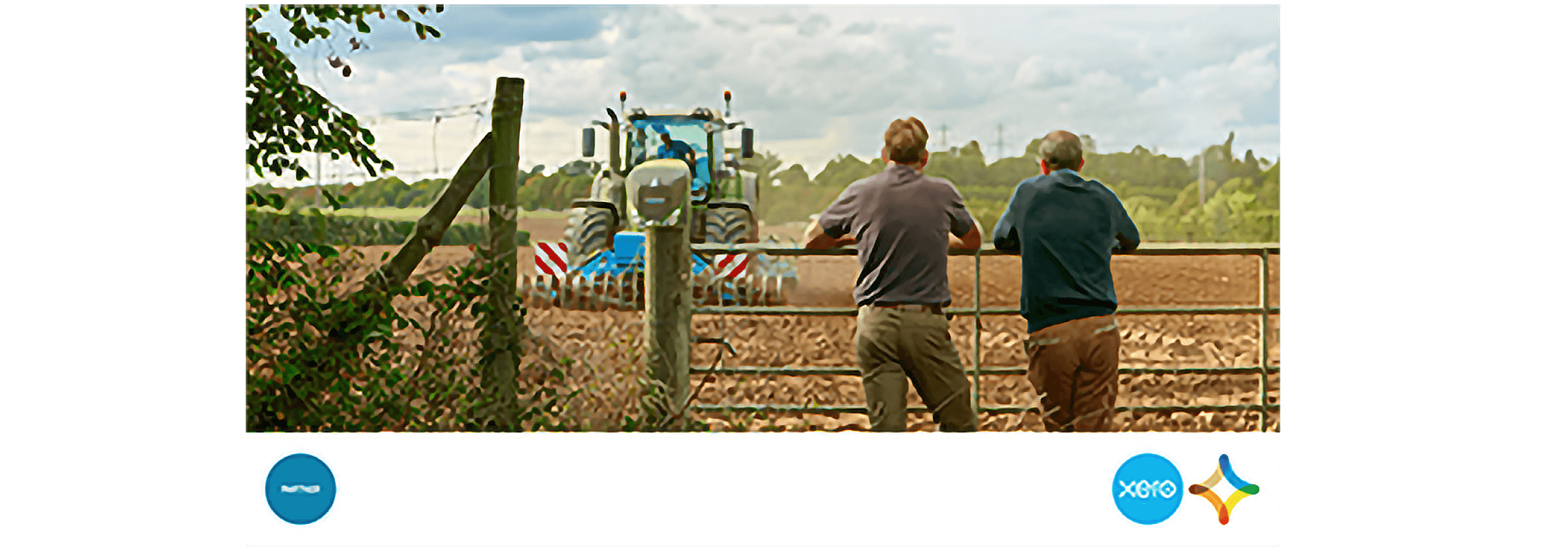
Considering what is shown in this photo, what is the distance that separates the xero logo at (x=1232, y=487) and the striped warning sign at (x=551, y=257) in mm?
7112

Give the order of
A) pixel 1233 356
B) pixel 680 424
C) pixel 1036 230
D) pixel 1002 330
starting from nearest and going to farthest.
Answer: pixel 1036 230
pixel 680 424
pixel 1233 356
pixel 1002 330

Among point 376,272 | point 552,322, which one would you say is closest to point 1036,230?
point 552,322

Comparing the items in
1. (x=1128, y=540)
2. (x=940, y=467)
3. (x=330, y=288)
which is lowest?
(x=1128, y=540)

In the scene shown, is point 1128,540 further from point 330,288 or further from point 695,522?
point 330,288

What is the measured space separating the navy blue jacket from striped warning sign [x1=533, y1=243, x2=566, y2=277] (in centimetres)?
659

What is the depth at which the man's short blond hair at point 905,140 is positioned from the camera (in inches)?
149

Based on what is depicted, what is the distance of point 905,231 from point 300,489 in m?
2.31

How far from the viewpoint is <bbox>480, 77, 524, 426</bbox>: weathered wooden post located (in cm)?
407

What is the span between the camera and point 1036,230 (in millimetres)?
3881

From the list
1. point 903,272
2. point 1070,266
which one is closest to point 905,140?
point 903,272

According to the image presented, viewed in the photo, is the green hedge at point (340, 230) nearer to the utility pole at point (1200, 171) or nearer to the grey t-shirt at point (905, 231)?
the grey t-shirt at point (905, 231)

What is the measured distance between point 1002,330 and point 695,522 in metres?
4.58

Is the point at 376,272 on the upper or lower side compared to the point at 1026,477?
upper

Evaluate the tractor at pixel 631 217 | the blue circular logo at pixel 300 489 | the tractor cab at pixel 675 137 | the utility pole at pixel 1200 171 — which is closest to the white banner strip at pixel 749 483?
the blue circular logo at pixel 300 489
